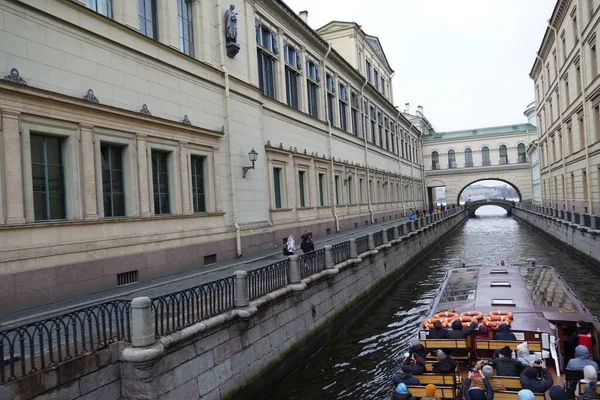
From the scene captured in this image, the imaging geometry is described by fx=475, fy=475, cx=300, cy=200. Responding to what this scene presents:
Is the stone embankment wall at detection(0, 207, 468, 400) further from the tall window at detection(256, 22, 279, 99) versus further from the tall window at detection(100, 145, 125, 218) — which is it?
the tall window at detection(256, 22, 279, 99)

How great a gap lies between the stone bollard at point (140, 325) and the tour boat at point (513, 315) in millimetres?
4297

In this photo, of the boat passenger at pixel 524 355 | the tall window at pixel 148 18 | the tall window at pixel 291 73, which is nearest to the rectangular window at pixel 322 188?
the tall window at pixel 291 73

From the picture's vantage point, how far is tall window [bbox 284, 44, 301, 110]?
2386cm

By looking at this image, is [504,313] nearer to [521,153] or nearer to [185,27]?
[185,27]

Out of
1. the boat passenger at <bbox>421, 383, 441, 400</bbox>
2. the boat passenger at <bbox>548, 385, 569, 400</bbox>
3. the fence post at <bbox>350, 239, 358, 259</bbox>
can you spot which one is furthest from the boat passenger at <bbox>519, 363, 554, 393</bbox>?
the fence post at <bbox>350, 239, 358, 259</bbox>

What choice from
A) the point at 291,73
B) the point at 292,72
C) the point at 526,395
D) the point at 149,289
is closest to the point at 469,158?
the point at 292,72

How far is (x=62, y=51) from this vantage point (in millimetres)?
10523

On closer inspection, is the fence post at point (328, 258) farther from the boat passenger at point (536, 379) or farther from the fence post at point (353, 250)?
the boat passenger at point (536, 379)

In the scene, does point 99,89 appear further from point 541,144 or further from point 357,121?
point 541,144

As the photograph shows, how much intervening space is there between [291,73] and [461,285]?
14858 millimetres

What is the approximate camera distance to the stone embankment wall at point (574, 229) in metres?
22.3

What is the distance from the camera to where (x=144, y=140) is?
12.8 meters

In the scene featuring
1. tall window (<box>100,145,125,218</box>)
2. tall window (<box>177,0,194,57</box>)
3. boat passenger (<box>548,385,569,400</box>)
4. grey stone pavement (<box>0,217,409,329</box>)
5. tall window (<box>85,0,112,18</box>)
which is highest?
tall window (<box>177,0,194,57</box>)

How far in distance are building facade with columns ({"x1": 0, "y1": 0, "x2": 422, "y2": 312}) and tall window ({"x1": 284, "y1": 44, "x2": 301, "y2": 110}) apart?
0.11 meters
